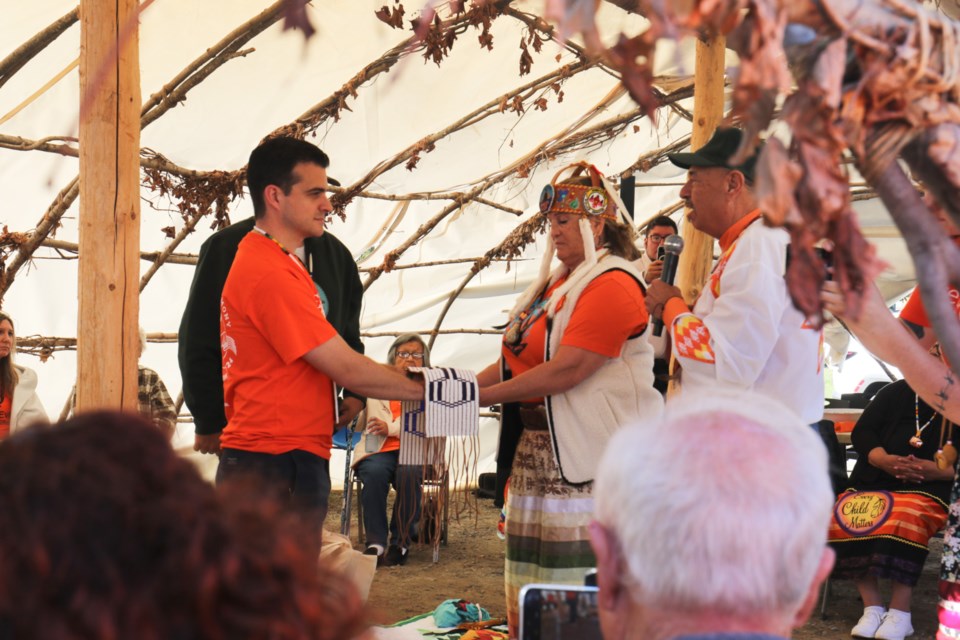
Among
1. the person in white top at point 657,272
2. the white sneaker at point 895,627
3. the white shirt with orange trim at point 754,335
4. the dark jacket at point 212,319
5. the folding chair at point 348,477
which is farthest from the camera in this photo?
the folding chair at point 348,477

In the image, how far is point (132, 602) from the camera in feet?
2.14

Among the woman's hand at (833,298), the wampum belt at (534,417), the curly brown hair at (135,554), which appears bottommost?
the curly brown hair at (135,554)

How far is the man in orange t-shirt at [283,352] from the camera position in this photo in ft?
9.57

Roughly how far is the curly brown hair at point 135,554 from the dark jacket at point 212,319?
2.67m

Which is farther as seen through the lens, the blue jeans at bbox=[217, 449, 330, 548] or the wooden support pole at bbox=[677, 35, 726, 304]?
the wooden support pole at bbox=[677, 35, 726, 304]

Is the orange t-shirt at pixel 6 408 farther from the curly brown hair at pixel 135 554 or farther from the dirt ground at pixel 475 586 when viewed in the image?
the curly brown hair at pixel 135 554

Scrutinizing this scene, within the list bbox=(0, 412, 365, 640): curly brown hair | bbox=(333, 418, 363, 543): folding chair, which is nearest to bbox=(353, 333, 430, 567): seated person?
bbox=(333, 418, 363, 543): folding chair

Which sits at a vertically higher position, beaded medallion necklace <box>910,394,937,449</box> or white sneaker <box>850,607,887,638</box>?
beaded medallion necklace <box>910,394,937,449</box>

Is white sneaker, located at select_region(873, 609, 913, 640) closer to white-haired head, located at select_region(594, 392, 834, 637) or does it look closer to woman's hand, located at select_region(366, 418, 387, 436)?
woman's hand, located at select_region(366, 418, 387, 436)

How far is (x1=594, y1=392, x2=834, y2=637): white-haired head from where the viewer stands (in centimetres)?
110

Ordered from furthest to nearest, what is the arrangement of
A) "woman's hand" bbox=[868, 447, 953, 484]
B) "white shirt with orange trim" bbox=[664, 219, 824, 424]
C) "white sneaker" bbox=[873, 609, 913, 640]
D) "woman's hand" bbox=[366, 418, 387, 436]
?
"woman's hand" bbox=[366, 418, 387, 436] → "woman's hand" bbox=[868, 447, 953, 484] → "white sneaker" bbox=[873, 609, 913, 640] → "white shirt with orange trim" bbox=[664, 219, 824, 424]

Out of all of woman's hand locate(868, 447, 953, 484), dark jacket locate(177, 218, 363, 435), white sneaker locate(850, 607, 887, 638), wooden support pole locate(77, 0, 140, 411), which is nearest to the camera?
wooden support pole locate(77, 0, 140, 411)

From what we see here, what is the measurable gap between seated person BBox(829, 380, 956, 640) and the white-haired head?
3665 millimetres

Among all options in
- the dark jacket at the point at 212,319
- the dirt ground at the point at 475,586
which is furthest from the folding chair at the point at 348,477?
the dark jacket at the point at 212,319
